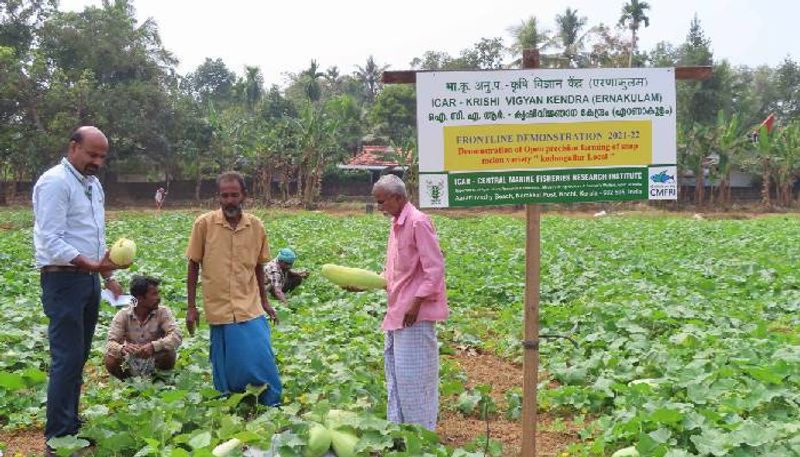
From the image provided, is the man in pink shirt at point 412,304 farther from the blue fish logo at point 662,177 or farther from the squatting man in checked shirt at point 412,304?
the blue fish logo at point 662,177

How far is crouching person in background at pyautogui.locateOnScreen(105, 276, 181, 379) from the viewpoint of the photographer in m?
5.76

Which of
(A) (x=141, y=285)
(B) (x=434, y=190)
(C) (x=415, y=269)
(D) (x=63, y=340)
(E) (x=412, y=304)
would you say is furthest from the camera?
(A) (x=141, y=285)

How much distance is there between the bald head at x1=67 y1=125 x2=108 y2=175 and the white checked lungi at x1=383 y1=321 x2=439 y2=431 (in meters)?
2.08

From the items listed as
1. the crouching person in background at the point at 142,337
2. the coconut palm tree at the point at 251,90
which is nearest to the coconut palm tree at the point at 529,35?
the coconut palm tree at the point at 251,90

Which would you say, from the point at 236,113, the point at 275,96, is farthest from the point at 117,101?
the point at 275,96

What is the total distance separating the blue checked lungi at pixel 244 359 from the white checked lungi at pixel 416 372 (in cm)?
102

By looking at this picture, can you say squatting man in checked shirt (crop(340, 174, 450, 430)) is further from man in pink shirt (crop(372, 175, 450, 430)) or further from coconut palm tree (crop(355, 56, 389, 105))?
coconut palm tree (crop(355, 56, 389, 105))

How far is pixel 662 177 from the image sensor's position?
4078mm

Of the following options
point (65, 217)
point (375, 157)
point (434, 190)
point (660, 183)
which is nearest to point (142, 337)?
point (65, 217)

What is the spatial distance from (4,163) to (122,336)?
34086 millimetres

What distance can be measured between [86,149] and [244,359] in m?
1.74

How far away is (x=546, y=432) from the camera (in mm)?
5191

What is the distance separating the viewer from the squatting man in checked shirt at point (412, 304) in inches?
182

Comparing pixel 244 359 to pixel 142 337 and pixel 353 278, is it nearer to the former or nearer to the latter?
pixel 353 278
